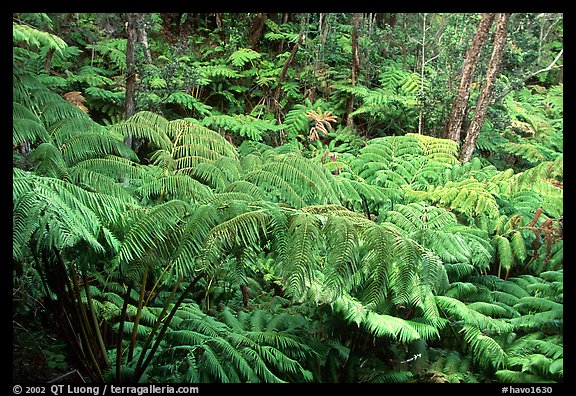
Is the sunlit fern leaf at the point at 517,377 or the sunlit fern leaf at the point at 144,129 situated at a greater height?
the sunlit fern leaf at the point at 144,129

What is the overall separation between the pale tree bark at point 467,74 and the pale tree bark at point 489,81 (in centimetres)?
14

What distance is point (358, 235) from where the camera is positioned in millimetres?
2104

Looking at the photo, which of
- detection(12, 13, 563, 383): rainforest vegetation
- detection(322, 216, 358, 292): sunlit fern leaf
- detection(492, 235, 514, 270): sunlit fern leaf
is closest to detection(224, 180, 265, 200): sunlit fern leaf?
detection(12, 13, 563, 383): rainforest vegetation

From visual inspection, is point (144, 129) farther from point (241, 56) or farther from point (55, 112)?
point (241, 56)

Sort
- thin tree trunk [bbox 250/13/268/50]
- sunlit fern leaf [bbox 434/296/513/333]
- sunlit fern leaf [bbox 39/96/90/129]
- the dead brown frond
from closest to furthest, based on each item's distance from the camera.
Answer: sunlit fern leaf [bbox 39/96/90/129] → sunlit fern leaf [bbox 434/296/513/333] → the dead brown frond → thin tree trunk [bbox 250/13/268/50]

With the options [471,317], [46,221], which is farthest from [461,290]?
[46,221]

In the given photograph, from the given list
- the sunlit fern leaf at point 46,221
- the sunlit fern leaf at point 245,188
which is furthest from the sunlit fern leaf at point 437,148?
the sunlit fern leaf at point 46,221

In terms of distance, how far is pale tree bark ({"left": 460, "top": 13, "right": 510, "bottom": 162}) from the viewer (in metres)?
5.27

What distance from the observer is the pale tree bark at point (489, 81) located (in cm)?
527

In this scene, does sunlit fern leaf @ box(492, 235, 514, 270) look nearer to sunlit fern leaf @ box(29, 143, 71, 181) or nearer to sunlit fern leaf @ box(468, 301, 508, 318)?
sunlit fern leaf @ box(468, 301, 508, 318)

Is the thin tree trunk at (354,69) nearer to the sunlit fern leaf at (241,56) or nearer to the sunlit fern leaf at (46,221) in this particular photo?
the sunlit fern leaf at (241,56)

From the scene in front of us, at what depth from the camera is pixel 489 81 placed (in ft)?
17.5

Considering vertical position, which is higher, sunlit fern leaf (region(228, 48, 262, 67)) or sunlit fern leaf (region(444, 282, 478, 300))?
sunlit fern leaf (region(228, 48, 262, 67))

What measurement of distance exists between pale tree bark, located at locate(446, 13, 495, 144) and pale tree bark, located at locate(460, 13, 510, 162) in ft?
0.45
